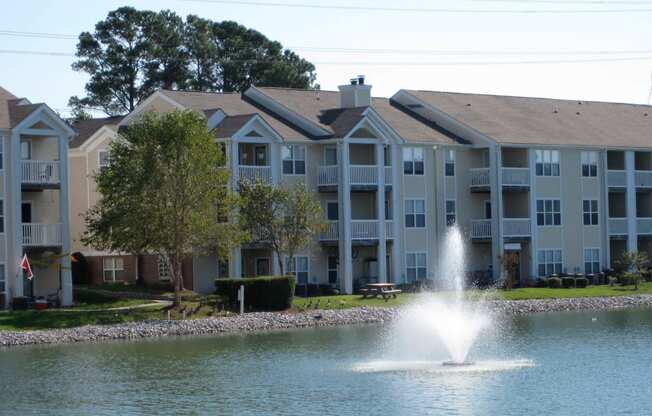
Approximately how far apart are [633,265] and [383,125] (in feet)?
58.1

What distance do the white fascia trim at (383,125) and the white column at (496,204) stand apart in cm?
661

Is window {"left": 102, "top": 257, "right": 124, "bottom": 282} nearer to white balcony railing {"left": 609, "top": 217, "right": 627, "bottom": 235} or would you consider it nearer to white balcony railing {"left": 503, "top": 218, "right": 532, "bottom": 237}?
white balcony railing {"left": 503, "top": 218, "right": 532, "bottom": 237}

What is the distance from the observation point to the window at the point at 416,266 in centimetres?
7356

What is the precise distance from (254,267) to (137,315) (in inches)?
535

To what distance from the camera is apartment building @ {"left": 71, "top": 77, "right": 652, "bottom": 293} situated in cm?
6938

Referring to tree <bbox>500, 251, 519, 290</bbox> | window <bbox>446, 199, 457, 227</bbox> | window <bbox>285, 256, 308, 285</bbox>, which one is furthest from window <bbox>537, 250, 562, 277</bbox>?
window <bbox>285, 256, 308, 285</bbox>

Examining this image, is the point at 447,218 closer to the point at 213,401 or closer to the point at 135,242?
the point at 135,242

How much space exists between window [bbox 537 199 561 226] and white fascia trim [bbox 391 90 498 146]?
5.64 metres

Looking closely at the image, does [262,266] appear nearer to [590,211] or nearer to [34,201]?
[34,201]

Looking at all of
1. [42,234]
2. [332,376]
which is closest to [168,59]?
[42,234]

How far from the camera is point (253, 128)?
66812 mm

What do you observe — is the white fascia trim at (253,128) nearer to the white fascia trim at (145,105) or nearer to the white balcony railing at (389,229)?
the white fascia trim at (145,105)

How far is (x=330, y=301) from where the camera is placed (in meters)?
63.4

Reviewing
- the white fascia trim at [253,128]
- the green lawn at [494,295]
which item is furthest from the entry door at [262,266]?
the white fascia trim at [253,128]
